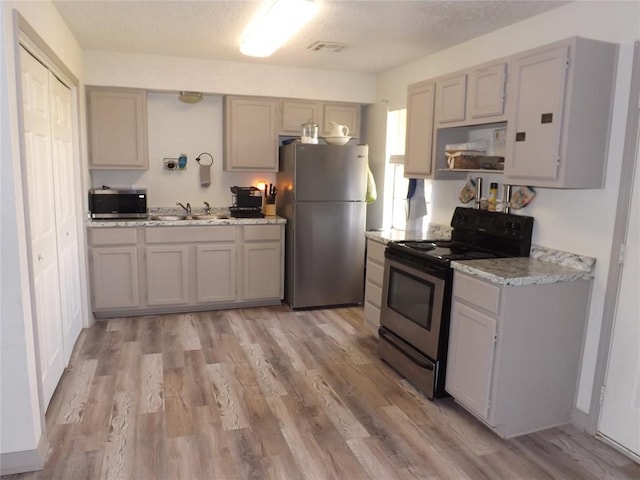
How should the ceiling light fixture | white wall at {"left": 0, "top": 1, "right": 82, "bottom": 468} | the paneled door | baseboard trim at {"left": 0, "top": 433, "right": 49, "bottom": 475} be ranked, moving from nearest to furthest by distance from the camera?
white wall at {"left": 0, "top": 1, "right": 82, "bottom": 468}
baseboard trim at {"left": 0, "top": 433, "right": 49, "bottom": 475}
the paneled door
the ceiling light fixture

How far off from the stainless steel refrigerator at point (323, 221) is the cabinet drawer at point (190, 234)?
63 cm

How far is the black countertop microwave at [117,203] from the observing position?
4.43 m

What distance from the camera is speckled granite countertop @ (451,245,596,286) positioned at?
254cm

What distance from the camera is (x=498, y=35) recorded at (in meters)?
3.40

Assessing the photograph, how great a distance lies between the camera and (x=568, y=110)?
2.49 m

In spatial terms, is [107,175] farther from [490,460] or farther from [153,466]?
[490,460]

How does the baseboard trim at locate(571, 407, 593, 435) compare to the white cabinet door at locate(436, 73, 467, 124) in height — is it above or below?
below

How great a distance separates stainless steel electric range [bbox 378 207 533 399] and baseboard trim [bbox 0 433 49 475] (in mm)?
2201


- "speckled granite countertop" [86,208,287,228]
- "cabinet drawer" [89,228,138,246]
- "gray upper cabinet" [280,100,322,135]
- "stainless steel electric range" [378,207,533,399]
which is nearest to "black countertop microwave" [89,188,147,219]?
"speckled granite countertop" [86,208,287,228]

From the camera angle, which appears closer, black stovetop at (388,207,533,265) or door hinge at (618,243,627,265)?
door hinge at (618,243,627,265)

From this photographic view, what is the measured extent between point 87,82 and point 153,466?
11.5 feet

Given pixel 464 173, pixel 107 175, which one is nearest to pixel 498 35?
pixel 464 173

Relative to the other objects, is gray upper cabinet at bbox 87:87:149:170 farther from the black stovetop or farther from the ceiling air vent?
the black stovetop

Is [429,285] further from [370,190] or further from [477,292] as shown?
[370,190]
